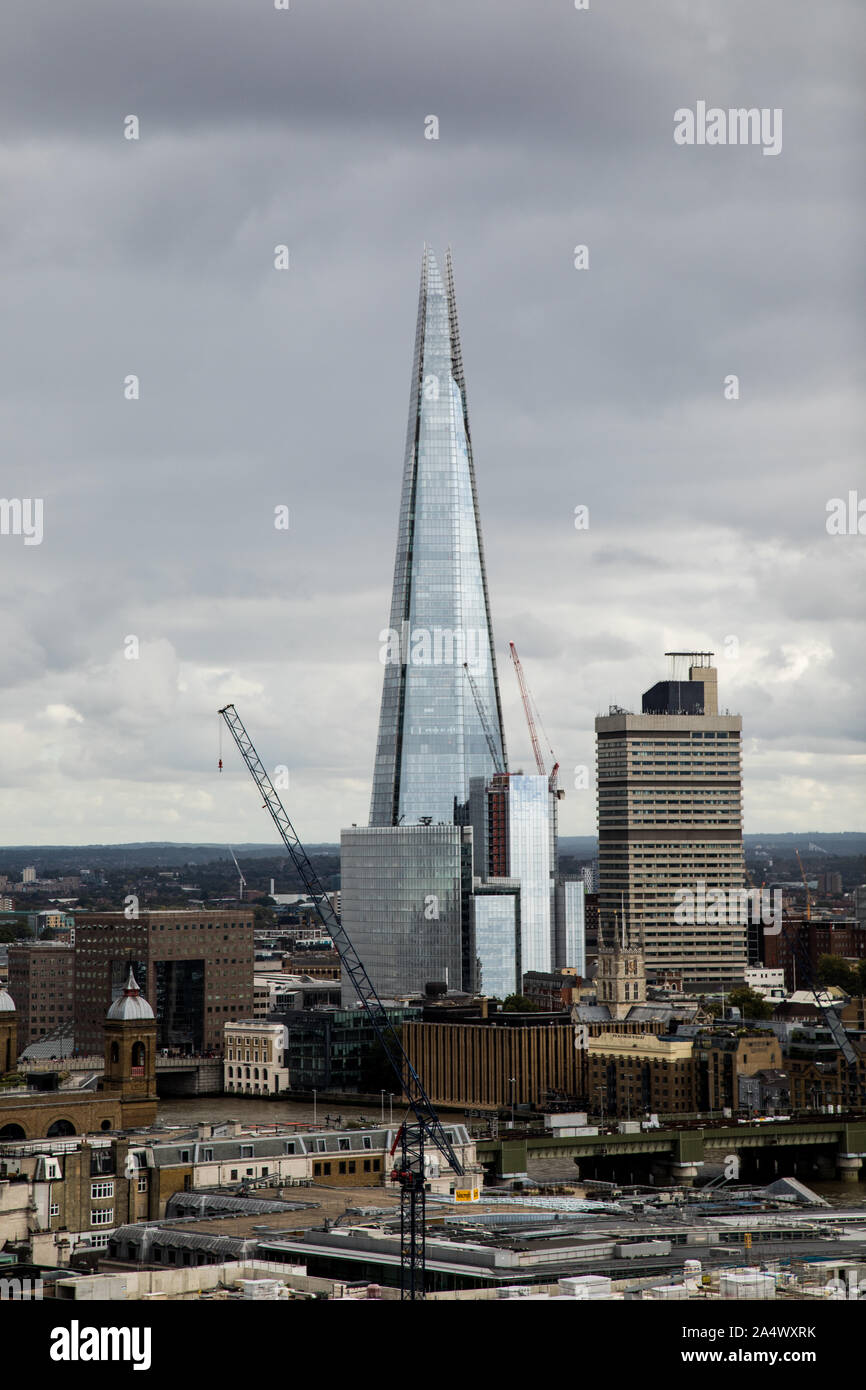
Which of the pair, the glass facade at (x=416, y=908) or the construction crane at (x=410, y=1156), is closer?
the construction crane at (x=410, y=1156)

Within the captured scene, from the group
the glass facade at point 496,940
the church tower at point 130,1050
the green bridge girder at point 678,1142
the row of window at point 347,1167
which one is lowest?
the green bridge girder at point 678,1142

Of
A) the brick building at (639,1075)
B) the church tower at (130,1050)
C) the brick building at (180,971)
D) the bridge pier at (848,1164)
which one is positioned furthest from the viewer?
the brick building at (180,971)

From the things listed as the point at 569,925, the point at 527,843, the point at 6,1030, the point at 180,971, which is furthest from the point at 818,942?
the point at 6,1030

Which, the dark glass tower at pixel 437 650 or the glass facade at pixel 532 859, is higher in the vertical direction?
the dark glass tower at pixel 437 650

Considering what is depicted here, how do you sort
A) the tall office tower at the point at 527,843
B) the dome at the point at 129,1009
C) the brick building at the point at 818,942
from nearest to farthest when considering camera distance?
the dome at the point at 129,1009, the tall office tower at the point at 527,843, the brick building at the point at 818,942

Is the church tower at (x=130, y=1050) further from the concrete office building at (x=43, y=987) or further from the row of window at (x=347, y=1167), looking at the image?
the concrete office building at (x=43, y=987)

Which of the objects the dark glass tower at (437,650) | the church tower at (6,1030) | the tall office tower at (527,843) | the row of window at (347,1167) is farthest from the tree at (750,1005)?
the row of window at (347,1167)
